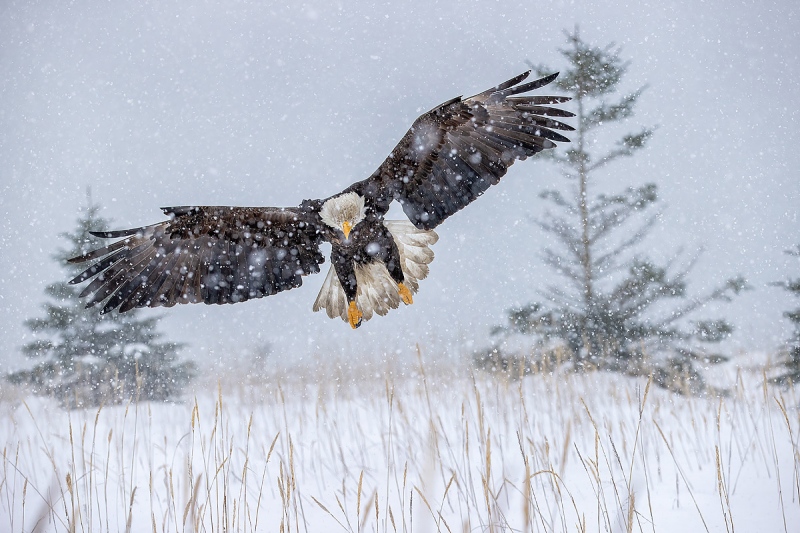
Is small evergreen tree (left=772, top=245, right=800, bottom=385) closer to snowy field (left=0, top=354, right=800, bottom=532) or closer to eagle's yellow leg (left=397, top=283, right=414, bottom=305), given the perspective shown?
snowy field (left=0, top=354, right=800, bottom=532)

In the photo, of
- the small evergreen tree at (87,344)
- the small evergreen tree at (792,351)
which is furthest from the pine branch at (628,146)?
the small evergreen tree at (87,344)

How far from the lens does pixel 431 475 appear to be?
4.56ft

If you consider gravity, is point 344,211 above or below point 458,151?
below

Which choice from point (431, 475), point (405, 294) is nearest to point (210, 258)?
point (405, 294)

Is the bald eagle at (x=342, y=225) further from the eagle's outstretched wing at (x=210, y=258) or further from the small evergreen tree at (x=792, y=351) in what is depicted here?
the small evergreen tree at (x=792, y=351)

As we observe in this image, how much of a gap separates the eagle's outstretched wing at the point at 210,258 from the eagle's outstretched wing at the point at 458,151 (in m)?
0.80

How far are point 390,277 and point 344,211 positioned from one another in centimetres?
91

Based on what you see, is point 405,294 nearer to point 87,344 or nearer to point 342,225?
point 342,225

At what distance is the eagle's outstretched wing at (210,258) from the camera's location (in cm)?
434

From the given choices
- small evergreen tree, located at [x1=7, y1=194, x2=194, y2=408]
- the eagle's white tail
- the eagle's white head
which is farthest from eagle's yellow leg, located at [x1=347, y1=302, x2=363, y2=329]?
small evergreen tree, located at [x1=7, y1=194, x2=194, y2=408]

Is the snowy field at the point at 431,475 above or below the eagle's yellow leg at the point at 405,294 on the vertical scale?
below

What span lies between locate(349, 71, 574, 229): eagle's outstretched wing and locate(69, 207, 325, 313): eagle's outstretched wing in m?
0.80

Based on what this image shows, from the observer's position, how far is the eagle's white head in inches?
171

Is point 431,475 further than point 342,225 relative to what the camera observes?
No
